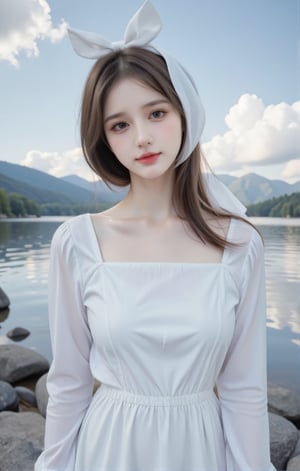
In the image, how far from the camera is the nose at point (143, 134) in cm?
119

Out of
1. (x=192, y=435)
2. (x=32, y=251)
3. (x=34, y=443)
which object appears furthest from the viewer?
(x=32, y=251)

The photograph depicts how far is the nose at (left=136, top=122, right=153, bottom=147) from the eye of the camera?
1.19 meters

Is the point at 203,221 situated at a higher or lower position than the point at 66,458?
higher

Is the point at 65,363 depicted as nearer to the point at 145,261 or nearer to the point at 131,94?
the point at 145,261

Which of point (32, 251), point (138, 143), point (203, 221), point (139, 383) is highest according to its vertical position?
point (138, 143)

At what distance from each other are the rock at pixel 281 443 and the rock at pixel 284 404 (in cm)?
69

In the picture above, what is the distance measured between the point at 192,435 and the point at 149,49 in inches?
41.9

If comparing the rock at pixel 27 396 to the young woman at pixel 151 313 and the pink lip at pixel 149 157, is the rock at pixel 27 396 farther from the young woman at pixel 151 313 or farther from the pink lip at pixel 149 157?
the pink lip at pixel 149 157

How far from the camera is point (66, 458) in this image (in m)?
1.23

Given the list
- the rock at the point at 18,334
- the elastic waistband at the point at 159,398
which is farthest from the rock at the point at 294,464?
the rock at the point at 18,334

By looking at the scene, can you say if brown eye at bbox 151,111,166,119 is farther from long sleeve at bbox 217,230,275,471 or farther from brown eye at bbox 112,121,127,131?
long sleeve at bbox 217,230,275,471

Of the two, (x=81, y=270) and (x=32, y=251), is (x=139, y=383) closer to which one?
(x=81, y=270)

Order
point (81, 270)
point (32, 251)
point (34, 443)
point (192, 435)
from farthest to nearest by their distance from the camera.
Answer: point (32, 251) → point (34, 443) → point (81, 270) → point (192, 435)

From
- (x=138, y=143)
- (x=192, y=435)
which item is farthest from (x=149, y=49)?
(x=192, y=435)
